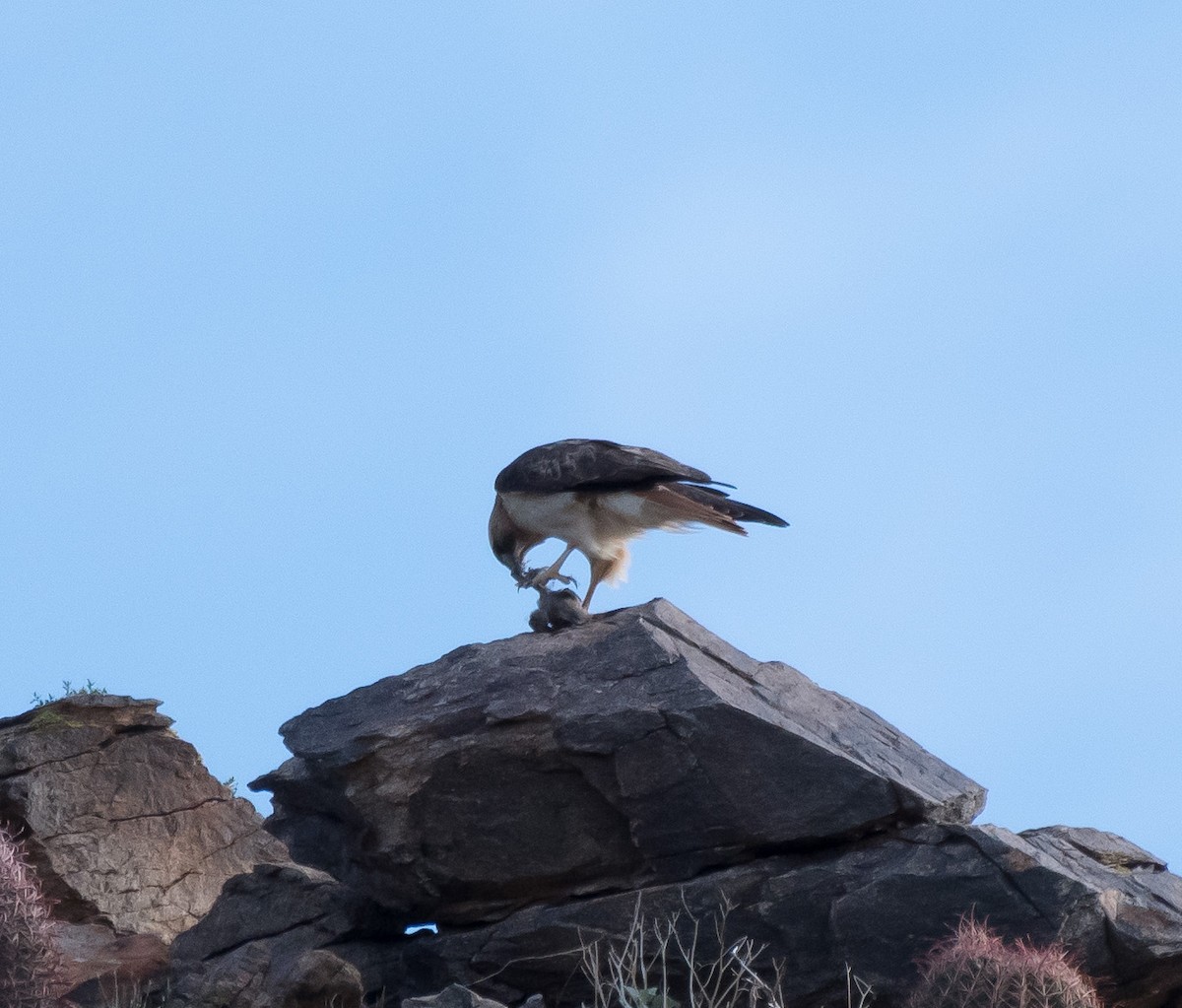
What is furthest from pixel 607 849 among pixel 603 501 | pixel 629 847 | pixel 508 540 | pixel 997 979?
pixel 508 540

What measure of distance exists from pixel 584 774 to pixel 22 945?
3.42 m

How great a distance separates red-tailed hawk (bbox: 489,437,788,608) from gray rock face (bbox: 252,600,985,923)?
5.26ft

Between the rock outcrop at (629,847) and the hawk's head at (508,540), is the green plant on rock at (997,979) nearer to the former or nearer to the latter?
the rock outcrop at (629,847)

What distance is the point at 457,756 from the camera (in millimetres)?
10414

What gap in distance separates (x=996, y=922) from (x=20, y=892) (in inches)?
222

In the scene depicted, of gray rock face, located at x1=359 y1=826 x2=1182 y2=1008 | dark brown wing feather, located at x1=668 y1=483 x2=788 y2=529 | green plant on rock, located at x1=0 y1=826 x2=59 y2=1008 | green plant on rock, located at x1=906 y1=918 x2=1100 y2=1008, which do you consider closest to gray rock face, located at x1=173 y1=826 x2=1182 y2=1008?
gray rock face, located at x1=359 y1=826 x2=1182 y2=1008

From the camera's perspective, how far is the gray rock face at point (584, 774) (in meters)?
10.1

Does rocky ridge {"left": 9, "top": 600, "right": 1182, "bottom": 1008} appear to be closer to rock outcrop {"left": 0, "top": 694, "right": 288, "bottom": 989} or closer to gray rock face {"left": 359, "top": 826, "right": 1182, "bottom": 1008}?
gray rock face {"left": 359, "top": 826, "right": 1182, "bottom": 1008}

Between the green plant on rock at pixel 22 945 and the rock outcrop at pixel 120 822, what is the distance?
1.97m

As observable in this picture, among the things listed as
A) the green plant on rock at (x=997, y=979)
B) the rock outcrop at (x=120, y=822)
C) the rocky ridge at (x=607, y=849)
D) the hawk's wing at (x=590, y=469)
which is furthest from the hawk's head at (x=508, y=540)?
the green plant on rock at (x=997, y=979)

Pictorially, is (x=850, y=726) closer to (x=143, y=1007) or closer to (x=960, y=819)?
(x=960, y=819)

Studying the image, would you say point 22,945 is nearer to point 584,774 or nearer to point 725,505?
point 584,774

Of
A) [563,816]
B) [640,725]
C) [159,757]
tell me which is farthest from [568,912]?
[159,757]

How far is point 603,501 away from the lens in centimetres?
1281
